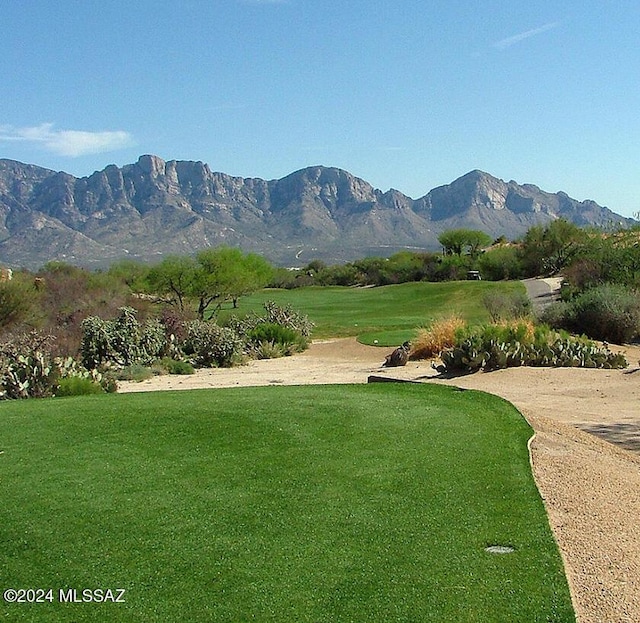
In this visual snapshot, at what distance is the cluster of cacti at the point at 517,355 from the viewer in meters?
18.1

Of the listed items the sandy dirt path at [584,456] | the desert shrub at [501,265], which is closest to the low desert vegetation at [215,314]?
the sandy dirt path at [584,456]

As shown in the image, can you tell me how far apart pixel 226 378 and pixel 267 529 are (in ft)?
51.8

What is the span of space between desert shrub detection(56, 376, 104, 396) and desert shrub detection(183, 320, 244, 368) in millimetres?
9167

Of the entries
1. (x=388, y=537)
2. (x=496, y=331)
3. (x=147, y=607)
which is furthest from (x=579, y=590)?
(x=496, y=331)

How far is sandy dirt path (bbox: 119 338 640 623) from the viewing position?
5.43m

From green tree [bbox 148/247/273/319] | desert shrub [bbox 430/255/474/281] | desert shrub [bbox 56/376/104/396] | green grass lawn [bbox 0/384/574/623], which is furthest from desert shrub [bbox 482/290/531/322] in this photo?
desert shrub [bbox 430/255/474/281]

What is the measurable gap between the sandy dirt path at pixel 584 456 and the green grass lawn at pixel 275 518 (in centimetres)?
24

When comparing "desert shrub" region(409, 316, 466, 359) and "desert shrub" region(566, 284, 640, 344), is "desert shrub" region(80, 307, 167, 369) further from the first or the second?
"desert shrub" region(566, 284, 640, 344)

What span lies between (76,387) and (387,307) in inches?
1343

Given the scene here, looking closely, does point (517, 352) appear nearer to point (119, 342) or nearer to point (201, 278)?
point (119, 342)

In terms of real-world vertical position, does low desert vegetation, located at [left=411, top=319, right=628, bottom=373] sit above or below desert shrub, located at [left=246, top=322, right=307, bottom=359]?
above

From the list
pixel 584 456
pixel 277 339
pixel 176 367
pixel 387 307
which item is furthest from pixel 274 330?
pixel 584 456

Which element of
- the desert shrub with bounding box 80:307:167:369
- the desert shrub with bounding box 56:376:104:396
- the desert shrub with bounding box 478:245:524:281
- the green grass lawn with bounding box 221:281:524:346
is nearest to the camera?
the desert shrub with bounding box 56:376:104:396

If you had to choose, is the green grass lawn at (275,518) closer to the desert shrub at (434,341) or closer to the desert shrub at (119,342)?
the desert shrub at (434,341)
